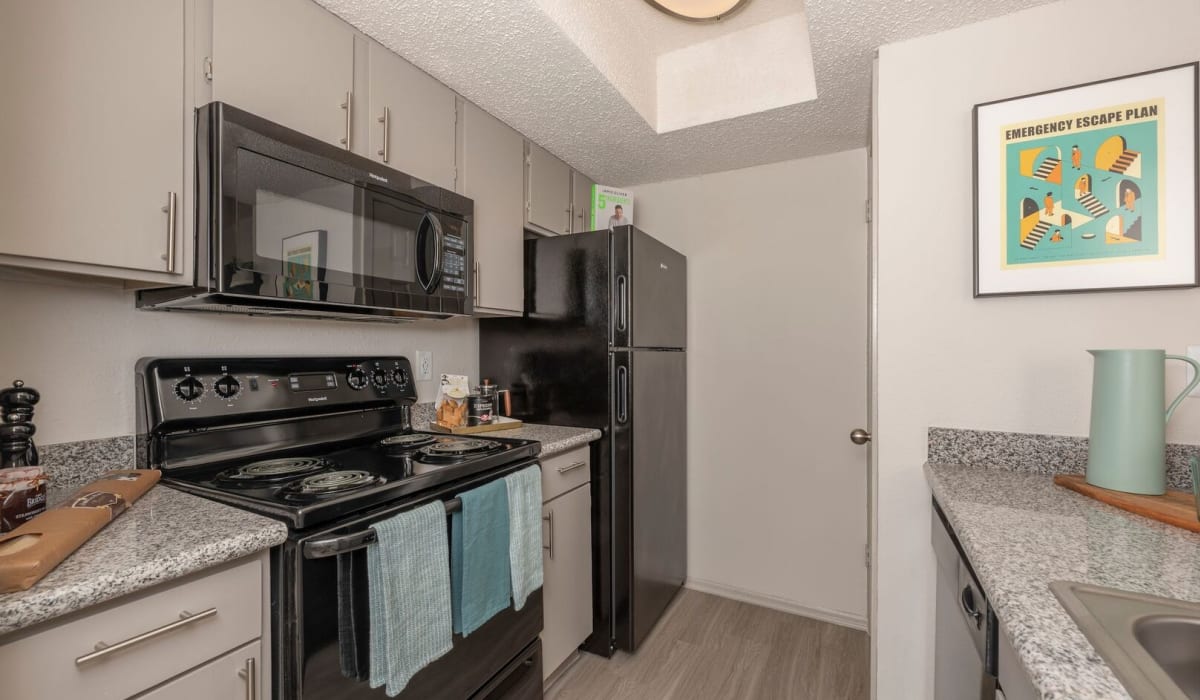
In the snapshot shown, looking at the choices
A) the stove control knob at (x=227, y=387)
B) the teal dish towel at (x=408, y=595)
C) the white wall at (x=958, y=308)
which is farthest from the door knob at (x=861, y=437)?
the stove control knob at (x=227, y=387)

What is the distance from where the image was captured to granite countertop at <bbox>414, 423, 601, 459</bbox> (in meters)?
1.80

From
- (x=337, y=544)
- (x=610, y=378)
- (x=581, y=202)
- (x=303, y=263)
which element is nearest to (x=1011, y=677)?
(x=337, y=544)

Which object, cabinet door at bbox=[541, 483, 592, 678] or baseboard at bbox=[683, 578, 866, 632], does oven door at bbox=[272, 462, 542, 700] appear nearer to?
cabinet door at bbox=[541, 483, 592, 678]

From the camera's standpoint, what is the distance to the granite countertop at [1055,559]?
0.57 meters

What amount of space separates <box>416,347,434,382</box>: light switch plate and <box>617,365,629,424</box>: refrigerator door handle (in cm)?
77

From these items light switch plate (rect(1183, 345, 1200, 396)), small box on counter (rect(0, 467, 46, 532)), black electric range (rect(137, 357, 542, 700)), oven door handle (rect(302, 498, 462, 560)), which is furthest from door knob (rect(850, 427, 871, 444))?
small box on counter (rect(0, 467, 46, 532))

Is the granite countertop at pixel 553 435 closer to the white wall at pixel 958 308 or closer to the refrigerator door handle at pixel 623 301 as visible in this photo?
the refrigerator door handle at pixel 623 301

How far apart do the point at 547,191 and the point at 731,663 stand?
7.10ft

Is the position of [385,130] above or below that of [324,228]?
above

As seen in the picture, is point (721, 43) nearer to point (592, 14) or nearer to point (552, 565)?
point (592, 14)

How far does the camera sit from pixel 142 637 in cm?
79

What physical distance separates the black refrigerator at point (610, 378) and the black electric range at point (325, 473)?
48 centimetres

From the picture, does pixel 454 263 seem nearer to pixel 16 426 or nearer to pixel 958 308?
pixel 16 426

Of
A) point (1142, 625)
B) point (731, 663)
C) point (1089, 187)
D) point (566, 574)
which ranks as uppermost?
point (1089, 187)
